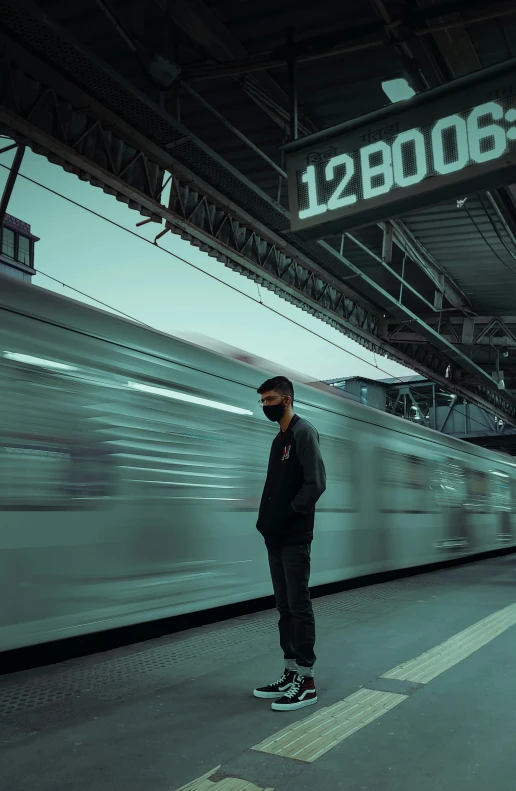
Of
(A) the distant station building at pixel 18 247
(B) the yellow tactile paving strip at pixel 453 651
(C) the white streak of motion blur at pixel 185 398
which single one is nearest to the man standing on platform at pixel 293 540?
(B) the yellow tactile paving strip at pixel 453 651

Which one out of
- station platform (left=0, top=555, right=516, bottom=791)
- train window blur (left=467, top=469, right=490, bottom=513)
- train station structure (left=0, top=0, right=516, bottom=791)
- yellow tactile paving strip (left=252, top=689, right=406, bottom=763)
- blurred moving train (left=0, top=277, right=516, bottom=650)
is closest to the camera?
station platform (left=0, top=555, right=516, bottom=791)

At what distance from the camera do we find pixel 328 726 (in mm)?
3113

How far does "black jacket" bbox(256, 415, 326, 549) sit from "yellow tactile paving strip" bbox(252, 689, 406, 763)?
0.88 m

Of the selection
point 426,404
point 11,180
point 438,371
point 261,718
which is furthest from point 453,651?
point 426,404

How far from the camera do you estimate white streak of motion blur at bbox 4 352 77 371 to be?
3992 millimetres

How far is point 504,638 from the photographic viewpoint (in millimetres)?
5141

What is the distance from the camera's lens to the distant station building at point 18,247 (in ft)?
140

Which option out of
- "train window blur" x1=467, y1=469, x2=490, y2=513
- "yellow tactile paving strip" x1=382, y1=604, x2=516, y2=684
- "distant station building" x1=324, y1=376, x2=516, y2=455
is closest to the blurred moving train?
"yellow tactile paving strip" x1=382, y1=604, x2=516, y2=684

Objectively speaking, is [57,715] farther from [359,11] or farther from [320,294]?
[320,294]

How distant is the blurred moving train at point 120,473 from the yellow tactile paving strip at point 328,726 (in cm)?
173

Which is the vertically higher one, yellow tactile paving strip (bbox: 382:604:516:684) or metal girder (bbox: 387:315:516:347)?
metal girder (bbox: 387:315:516:347)

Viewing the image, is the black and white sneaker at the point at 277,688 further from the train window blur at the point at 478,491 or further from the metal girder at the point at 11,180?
the train window blur at the point at 478,491

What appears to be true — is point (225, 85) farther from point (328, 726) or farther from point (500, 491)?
point (500, 491)

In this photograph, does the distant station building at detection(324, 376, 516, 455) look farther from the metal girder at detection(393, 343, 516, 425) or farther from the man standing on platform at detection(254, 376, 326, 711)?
the man standing on platform at detection(254, 376, 326, 711)
